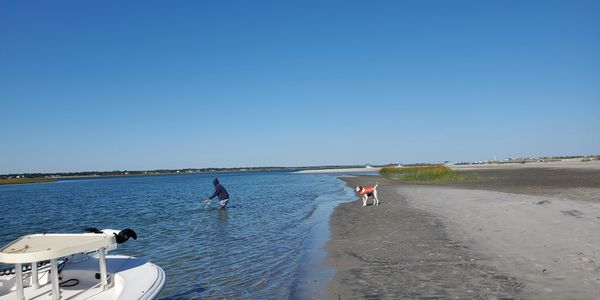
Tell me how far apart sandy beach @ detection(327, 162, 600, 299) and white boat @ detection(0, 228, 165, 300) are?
332 cm

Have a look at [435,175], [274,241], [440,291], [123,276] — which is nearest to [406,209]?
[274,241]

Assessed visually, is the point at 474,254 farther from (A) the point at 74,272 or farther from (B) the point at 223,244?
(A) the point at 74,272

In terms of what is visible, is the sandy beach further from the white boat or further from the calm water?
the white boat

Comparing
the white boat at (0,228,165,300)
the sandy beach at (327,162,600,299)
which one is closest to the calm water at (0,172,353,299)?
the sandy beach at (327,162,600,299)

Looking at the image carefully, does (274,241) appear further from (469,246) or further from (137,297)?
(137,297)

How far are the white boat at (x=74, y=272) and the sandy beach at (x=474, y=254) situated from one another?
3324 mm

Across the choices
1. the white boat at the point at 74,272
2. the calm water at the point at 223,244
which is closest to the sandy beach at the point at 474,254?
the calm water at the point at 223,244

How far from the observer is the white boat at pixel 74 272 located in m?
5.45

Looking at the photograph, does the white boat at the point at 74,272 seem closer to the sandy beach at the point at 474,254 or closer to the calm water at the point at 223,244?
the calm water at the point at 223,244

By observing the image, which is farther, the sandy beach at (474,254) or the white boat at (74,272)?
the sandy beach at (474,254)

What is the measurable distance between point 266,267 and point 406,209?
10.4 m

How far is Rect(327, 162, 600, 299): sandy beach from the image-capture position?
22.4 feet

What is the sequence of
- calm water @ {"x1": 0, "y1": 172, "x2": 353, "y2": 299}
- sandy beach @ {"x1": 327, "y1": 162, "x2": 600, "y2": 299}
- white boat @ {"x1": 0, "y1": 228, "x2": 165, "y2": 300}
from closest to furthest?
white boat @ {"x1": 0, "y1": 228, "x2": 165, "y2": 300}
sandy beach @ {"x1": 327, "y1": 162, "x2": 600, "y2": 299}
calm water @ {"x1": 0, "y1": 172, "x2": 353, "y2": 299}

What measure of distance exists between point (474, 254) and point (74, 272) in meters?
8.29
